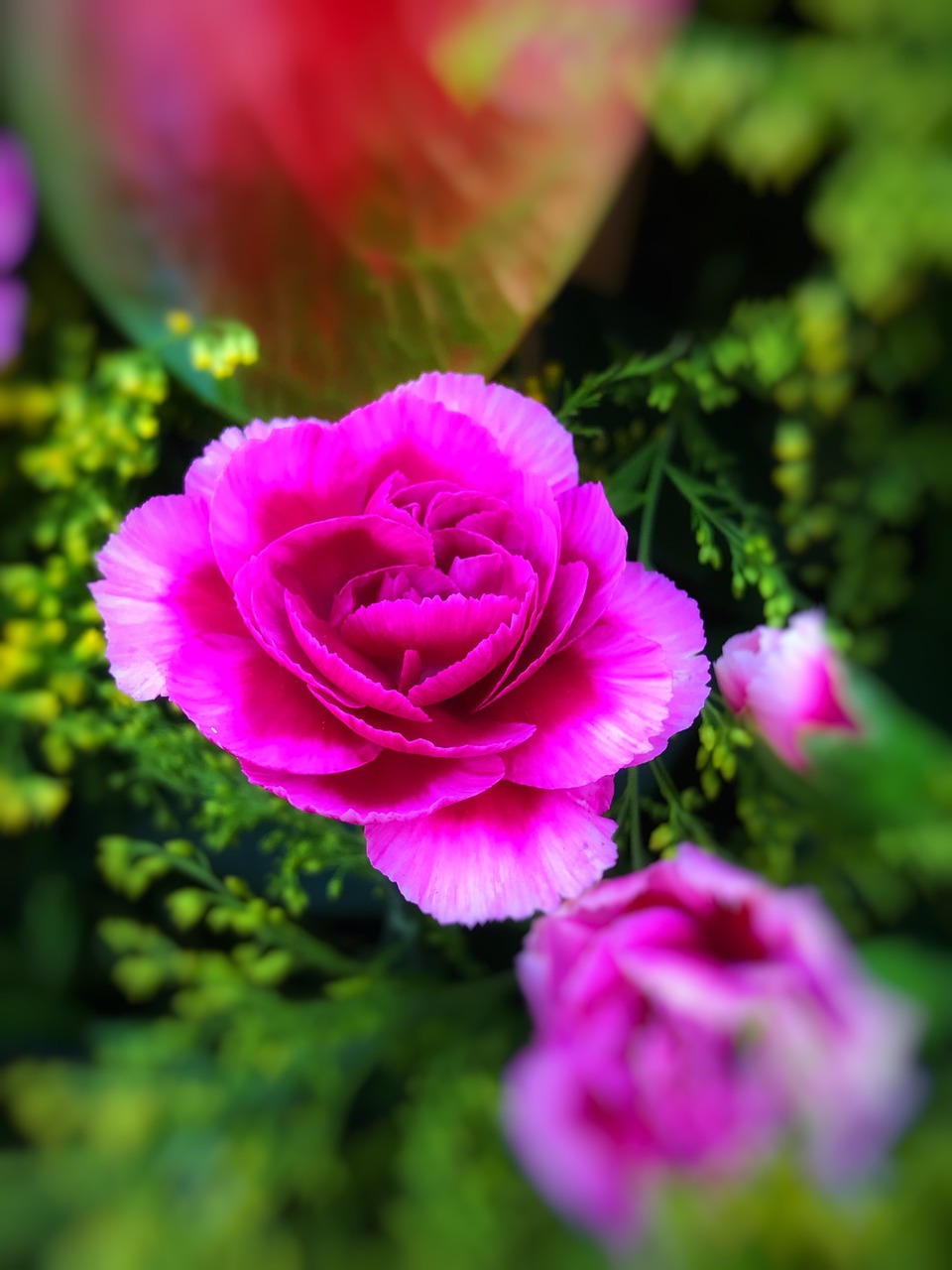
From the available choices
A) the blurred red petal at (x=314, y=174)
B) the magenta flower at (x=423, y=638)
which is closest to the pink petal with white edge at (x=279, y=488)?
the magenta flower at (x=423, y=638)

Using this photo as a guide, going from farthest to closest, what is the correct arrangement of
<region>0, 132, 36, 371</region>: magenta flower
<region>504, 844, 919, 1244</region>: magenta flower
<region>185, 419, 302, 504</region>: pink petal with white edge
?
1. <region>0, 132, 36, 371</region>: magenta flower
2. <region>185, 419, 302, 504</region>: pink petal with white edge
3. <region>504, 844, 919, 1244</region>: magenta flower

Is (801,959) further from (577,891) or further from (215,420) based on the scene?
(215,420)

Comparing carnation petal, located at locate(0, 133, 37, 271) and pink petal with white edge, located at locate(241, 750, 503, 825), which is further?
carnation petal, located at locate(0, 133, 37, 271)

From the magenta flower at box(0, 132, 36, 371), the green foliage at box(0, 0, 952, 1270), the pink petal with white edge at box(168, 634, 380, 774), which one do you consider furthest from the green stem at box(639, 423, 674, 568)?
the magenta flower at box(0, 132, 36, 371)

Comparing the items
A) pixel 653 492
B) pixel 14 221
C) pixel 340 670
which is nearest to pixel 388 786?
pixel 340 670

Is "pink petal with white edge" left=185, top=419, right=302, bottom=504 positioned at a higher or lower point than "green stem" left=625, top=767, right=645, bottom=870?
higher

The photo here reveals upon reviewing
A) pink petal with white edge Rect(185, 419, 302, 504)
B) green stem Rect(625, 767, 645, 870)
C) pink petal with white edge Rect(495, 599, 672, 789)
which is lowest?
green stem Rect(625, 767, 645, 870)

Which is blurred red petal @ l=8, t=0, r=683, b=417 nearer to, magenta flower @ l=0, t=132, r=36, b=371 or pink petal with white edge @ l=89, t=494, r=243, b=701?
magenta flower @ l=0, t=132, r=36, b=371

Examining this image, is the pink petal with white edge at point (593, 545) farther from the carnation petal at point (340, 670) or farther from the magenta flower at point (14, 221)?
the magenta flower at point (14, 221)
